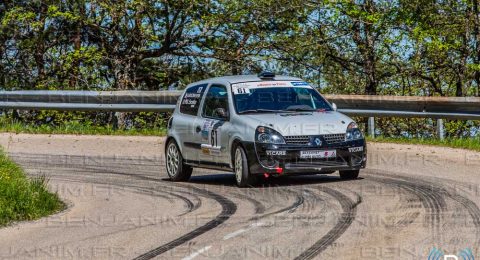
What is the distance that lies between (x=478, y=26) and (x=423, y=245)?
67.8 ft

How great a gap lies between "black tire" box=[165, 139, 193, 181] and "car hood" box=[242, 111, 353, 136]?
1.73 meters

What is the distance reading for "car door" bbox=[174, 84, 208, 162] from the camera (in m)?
14.5

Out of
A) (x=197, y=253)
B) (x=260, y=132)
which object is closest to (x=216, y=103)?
(x=260, y=132)

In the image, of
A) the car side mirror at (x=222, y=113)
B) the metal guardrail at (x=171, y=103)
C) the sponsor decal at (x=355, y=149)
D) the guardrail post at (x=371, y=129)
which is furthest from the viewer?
the guardrail post at (x=371, y=129)

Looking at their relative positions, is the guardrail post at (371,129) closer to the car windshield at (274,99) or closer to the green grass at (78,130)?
the green grass at (78,130)

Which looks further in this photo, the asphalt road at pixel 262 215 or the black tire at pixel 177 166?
the black tire at pixel 177 166

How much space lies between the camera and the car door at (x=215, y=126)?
13.7m

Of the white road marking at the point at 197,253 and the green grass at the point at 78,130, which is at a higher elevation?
the green grass at the point at 78,130

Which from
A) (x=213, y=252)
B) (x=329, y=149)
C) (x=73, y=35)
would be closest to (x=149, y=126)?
(x=73, y=35)

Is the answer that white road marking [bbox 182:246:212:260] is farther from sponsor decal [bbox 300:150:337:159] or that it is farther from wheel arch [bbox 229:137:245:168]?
wheel arch [bbox 229:137:245:168]

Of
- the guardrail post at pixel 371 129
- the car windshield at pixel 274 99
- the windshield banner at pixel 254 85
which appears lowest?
the guardrail post at pixel 371 129

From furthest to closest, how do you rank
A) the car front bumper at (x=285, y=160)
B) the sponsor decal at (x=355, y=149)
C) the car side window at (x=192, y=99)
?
1. the car side window at (x=192, y=99)
2. the sponsor decal at (x=355, y=149)
3. the car front bumper at (x=285, y=160)

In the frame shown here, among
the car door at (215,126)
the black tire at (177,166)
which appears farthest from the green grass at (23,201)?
the black tire at (177,166)

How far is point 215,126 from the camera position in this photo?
13891 mm
